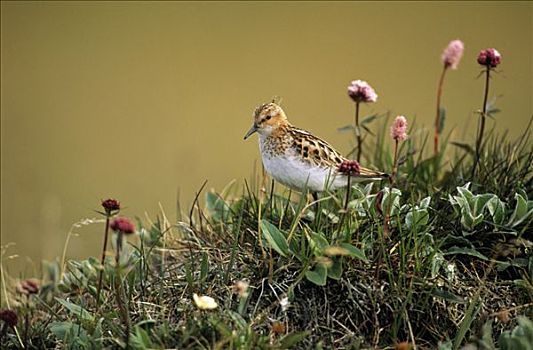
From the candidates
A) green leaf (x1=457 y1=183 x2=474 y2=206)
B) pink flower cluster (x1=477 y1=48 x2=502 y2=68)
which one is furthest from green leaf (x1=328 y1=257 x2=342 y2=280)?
pink flower cluster (x1=477 y1=48 x2=502 y2=68)

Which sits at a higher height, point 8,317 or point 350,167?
point 350,167

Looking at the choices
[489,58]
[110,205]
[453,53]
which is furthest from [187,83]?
[110,205]

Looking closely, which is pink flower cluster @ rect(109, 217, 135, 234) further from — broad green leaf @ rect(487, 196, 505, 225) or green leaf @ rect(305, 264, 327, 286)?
broad green leaf @ rect(487, 196, 505, 225)

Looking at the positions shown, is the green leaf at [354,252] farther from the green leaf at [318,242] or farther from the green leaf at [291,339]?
the green leaf at [291,339]

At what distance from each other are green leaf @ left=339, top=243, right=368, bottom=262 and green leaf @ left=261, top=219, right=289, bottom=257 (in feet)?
1.01

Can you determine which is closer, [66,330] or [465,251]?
[66,330]

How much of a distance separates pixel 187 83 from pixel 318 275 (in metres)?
10.9

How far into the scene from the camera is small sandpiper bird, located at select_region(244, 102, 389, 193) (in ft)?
16.3

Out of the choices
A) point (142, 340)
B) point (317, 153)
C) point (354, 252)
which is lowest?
point (142, 340)

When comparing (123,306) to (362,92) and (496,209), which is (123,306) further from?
(496,209)

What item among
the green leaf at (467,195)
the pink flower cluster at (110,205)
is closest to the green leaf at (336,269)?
the green leaf at (467,195)

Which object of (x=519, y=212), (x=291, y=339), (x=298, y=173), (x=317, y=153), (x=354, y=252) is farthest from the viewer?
(x=317, y=153)

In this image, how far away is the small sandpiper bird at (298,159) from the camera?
497 centimetres

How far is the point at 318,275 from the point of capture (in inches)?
175
